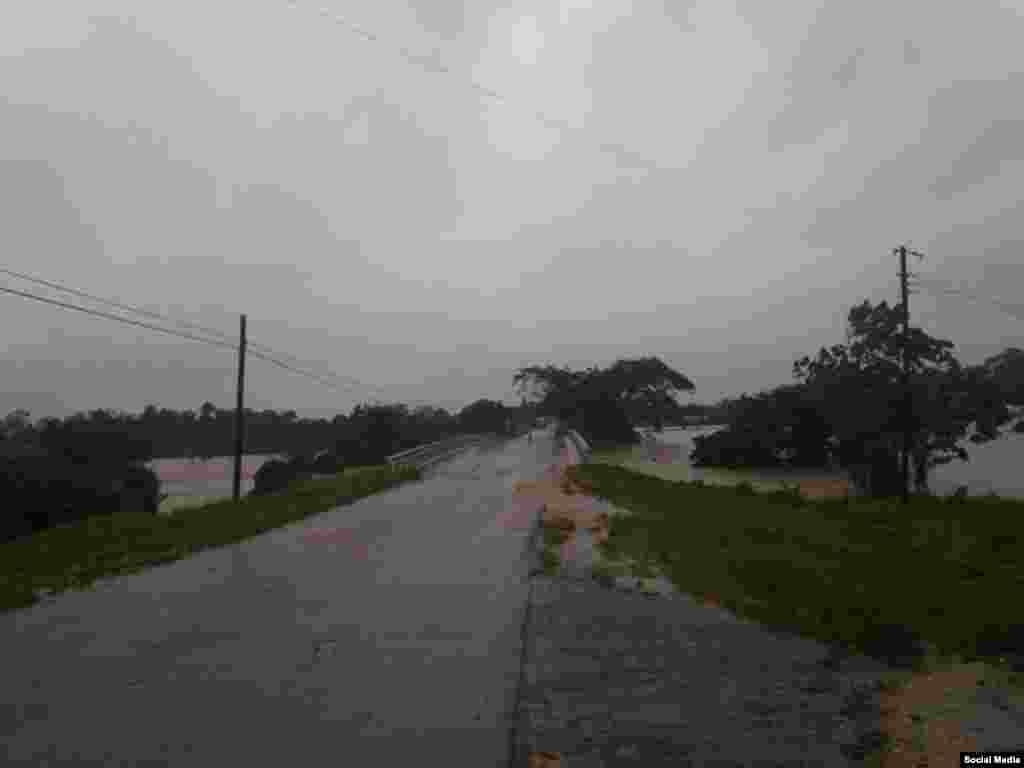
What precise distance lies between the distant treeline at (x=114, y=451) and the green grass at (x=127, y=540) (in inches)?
350

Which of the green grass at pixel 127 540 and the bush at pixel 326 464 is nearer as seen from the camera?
the green grass at pixel 127 540

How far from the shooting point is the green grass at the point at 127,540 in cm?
959

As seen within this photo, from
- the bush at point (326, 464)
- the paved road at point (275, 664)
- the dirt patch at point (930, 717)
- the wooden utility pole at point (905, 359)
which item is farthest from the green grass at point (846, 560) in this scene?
the bush at point (326, 464)

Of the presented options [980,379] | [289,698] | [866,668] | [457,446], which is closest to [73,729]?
[289,698]

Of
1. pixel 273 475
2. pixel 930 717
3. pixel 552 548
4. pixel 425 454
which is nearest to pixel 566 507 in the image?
pixel 552 548

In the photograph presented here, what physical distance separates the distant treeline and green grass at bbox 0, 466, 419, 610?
29.2 ft

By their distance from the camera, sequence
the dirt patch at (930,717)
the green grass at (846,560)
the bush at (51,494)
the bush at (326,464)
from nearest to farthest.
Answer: the dirt patch at (930,717)
the green grass at (846,560)
the bush at (51,494)
the bush at (326,464)

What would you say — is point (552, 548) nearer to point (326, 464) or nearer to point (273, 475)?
point (273, 475)

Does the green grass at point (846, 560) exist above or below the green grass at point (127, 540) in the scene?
above

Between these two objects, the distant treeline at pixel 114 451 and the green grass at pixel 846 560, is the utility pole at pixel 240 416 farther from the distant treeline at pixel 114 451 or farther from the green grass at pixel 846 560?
the green grass at pixel 846 560

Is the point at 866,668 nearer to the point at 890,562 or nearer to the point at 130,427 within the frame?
the point at 890,562

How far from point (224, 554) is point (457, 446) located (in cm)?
3791

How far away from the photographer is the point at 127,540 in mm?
12898

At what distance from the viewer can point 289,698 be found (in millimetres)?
5184
